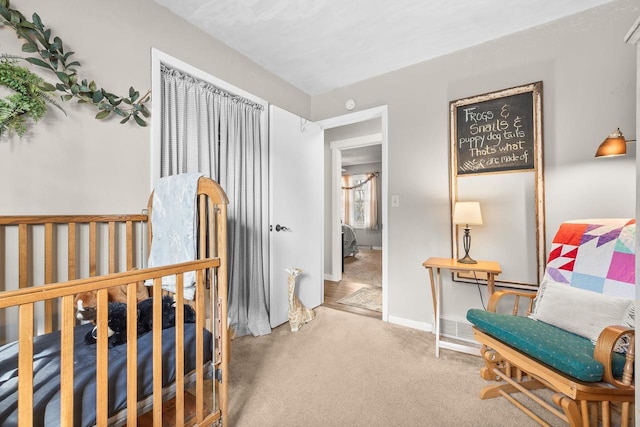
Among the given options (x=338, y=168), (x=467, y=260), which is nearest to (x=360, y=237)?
(x=338, y=168)

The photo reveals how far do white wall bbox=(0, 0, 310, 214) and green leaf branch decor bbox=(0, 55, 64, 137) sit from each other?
50 millimetres

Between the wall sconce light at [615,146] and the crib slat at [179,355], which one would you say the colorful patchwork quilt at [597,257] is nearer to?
the wall sconce light at [615,146]

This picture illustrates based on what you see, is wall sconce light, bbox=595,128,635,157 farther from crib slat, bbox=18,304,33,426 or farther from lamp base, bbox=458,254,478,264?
crib slat, bbox=18,304,33,426

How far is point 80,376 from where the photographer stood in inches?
34.3

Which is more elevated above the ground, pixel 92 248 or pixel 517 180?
pixel 517 180

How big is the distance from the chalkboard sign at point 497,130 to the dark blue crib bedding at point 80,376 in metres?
2.32

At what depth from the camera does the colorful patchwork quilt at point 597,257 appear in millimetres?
1368

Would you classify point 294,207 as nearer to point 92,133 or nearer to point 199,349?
point 92,133

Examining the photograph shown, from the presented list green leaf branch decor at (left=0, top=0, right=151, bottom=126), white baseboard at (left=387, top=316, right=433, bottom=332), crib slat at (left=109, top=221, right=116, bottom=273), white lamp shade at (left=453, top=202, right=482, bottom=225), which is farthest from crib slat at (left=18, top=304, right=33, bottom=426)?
white baseboard at (left=387, top=316, right=433, bottom=332)

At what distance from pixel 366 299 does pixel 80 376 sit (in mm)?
2776

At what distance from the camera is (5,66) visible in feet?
3.93

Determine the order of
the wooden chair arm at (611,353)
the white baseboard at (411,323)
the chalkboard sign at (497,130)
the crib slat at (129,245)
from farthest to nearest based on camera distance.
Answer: the white baseboard at (411,323) < the chalkboard sign at (497,130) < the crib slat at (129,245) < the wooden chair arm at (611,353)

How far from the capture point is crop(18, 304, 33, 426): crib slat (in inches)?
26.5

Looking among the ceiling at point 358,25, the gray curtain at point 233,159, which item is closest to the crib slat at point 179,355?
the gray curtain at point 233,159
